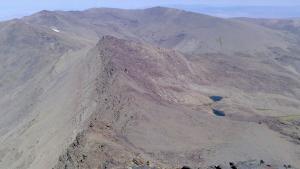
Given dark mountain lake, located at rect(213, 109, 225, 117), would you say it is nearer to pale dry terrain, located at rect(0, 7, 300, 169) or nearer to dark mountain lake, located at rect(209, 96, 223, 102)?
pale dry terrain, located at rect(0, 7, 300, 169)

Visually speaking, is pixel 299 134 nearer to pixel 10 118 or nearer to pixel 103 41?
pixel 103 41

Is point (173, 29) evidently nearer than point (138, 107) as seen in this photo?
No

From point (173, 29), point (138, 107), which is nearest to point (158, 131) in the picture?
point (138, 107)

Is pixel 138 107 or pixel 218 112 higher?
pixel 138 107

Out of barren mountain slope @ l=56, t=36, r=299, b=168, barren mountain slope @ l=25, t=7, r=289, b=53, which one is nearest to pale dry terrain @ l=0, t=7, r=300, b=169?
barren mountain slope @ l=56, t=36, r=299, b=168

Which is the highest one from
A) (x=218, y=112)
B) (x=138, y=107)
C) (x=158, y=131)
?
(x=138, y=107)

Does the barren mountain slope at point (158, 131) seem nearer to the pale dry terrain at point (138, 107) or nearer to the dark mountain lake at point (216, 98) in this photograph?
the pale dry terrain at point (138, 107)

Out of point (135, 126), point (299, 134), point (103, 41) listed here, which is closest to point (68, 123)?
point (135, 126)

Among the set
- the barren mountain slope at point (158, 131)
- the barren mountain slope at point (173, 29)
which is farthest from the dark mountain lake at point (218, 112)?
the barren mountain slope at point (173, 29)

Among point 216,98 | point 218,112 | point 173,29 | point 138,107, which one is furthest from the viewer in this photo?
point 173,29

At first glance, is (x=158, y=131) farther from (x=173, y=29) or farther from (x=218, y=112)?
(x=173, y=29)
